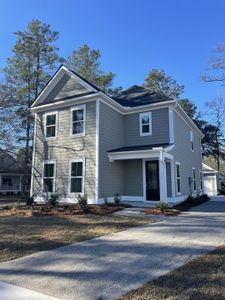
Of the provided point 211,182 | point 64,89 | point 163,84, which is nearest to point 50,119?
point 64,89

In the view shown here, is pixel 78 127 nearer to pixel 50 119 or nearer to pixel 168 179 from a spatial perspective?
pixel 50 119

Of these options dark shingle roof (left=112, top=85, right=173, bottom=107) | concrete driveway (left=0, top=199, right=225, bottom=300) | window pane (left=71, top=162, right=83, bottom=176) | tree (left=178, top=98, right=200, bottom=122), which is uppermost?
tree (left=178, top=98, right=200, bottom=122)

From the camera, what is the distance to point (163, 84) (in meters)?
38.7

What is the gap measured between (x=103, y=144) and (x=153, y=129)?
3179mm

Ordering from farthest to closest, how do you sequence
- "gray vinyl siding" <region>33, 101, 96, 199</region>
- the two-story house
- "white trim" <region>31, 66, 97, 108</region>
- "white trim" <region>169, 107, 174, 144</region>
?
"white trim" <region>31, 66, 97, 108</region>, "white trim" <region>169, 107, 174, 144</region>, the two-story house, "gray vinyl siding" <region>33, 101, 96, 199</region>

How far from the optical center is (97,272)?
16.4ft

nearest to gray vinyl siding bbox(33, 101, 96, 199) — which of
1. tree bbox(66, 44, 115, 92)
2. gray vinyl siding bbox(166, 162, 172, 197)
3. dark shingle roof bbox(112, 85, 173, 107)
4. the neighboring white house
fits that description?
dark shingle roof bbox(112, 85, 173, 107)

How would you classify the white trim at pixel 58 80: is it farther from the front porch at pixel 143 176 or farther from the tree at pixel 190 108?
the tree at pixel 190 108

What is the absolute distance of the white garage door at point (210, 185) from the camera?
30.2 metres

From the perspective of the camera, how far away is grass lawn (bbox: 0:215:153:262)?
679 centimetres

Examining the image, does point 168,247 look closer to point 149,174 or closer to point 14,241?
point 14,241

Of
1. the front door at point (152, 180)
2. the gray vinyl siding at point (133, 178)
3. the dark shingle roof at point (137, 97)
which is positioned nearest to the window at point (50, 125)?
the dark shingle roof at point (137, 97)

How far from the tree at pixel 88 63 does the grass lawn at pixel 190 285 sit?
28773 millimetres

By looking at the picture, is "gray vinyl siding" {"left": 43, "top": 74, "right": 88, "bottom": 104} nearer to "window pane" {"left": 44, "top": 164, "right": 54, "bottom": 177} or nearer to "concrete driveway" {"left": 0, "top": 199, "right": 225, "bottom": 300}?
"window pane" {"left": 44, "top": 164, "right": 54, "bottom": 177}
